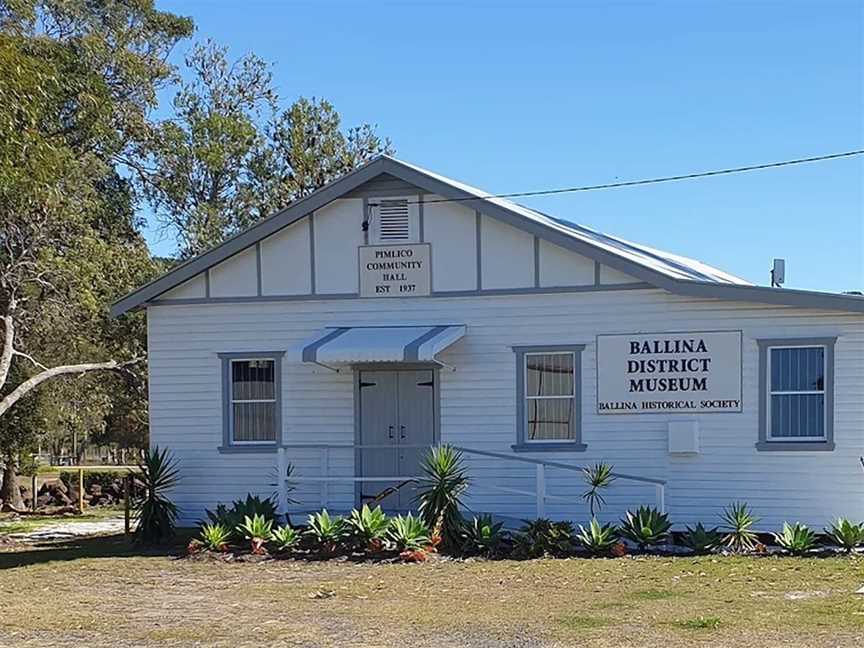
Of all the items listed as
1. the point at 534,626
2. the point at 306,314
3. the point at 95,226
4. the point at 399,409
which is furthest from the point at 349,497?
the point at 95,226

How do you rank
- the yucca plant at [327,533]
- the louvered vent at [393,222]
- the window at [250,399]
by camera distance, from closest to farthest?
the yucca plant at [327,533]
the louvered vent at [393,222]
the window at [250,399]

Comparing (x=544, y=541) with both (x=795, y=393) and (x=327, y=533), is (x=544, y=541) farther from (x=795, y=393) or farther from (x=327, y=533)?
(x=795, y=393)

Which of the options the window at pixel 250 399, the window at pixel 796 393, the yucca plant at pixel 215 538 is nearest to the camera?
the yucca plant at pixel 215 538

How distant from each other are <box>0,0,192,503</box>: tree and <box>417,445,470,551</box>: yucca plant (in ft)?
28.3

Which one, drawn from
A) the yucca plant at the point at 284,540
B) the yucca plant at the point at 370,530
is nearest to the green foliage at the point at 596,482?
the yucca plant at the point at 370,530

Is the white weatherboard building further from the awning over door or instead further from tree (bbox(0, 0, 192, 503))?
tree (bbox(0, 0, 192, 503))

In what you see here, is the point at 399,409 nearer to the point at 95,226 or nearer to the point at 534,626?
the point at 534,626

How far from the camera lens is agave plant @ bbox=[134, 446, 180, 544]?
16.3m

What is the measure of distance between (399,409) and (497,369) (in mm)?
1673

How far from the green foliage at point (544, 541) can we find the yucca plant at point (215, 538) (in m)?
3.84

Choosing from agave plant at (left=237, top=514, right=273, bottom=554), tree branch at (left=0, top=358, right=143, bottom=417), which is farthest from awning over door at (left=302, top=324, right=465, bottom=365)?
tree branch at (left=0, top=358, right=143, bottom=417)

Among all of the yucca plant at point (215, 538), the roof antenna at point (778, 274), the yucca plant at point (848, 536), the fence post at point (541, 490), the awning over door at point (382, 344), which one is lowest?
the yucca plant at point (215, 538)

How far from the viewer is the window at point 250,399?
1731 centimetres

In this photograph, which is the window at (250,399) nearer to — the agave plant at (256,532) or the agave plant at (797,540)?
the agave plant at (256,532)
